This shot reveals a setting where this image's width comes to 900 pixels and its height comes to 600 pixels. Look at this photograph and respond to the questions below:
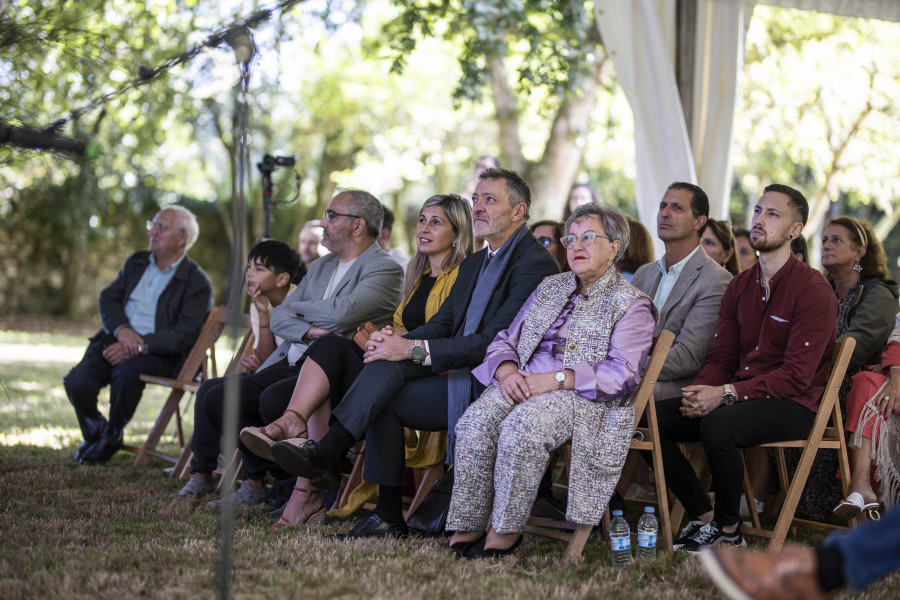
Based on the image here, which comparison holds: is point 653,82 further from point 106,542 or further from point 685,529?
point 106,542

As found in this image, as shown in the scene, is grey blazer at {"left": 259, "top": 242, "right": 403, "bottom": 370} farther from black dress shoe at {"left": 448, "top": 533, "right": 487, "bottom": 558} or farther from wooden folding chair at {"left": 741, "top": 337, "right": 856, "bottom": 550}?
wooden folding chair at {"left": 741, "top": 337, "right": 856, "bottom": 550}

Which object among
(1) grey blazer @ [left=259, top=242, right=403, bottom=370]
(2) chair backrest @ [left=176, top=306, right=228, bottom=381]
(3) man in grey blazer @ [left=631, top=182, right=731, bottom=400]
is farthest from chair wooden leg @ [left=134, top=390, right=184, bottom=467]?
(3) man in grey blazer @ [left=631, top=182, right=731, bottom=400]

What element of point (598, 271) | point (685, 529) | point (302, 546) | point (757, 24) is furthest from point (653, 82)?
point (757, 24)

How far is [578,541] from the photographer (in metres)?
3.26

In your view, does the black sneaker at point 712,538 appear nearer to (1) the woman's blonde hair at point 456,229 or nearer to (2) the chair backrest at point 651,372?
(2) the chair backrest at point 651,372

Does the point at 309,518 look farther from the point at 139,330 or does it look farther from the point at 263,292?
the point at 139,330

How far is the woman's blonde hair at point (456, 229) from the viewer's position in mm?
4242

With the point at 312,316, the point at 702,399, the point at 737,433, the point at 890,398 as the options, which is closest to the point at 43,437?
the point at 312,316

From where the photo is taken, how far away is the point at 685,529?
11.8 ft

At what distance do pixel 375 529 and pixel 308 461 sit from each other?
0.44 meters

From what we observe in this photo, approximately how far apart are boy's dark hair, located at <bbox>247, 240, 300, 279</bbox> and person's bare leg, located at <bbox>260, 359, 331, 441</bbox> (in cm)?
111

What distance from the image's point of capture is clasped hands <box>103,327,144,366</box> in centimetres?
558

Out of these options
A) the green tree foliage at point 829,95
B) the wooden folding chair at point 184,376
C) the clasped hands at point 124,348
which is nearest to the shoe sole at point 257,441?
the wooden folding chair at point 184,376

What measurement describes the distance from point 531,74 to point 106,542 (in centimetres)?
535
